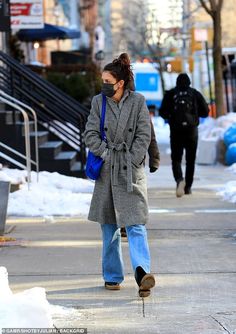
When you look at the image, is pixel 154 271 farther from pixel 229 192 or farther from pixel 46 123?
pixel 46 123

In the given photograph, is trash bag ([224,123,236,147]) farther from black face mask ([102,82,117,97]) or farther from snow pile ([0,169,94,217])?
black face mask ([102,82,117,97])

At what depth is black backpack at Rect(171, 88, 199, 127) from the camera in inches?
484

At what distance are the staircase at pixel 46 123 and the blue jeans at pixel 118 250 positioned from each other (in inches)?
300

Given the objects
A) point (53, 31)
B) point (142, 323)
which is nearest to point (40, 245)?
point (142, 323)

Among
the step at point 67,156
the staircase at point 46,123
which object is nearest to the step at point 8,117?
the staircase at point 46,123

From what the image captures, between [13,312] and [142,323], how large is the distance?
43.7 inches

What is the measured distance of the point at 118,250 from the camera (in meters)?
6.57

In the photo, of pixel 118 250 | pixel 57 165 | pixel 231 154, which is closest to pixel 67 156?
pixel 57 165

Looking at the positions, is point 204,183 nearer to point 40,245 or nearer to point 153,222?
point 153,222

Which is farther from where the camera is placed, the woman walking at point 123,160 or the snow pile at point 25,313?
the woman walking at point 123,160

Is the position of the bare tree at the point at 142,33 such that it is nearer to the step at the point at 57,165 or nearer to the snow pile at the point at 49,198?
the step at the point at 57,165

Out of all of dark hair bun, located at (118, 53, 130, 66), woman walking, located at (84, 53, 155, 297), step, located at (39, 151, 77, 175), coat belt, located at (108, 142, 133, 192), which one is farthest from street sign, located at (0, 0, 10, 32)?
coat belt, located at (108, 142, 133, 192)

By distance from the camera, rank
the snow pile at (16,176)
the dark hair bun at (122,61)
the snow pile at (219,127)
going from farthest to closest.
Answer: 1. the snow pile at (219,127)
2. the snow pile at (16,176)
3. the dark hair bun at (122,61)

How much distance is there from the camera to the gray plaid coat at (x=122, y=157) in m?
6.33
